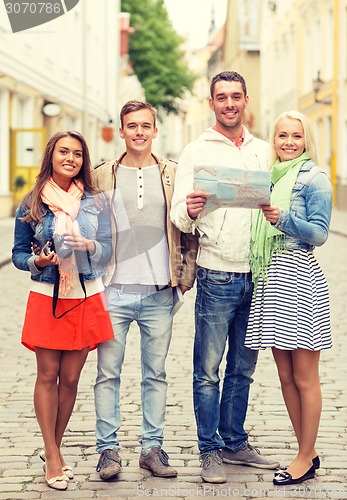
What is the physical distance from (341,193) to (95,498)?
27.2m

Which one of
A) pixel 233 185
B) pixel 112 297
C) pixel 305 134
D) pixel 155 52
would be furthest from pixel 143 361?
pixel 155 52

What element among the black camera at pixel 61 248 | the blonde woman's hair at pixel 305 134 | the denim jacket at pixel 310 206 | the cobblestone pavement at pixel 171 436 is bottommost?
the cobblestone pavement at pixel 171 436

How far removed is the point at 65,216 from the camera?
446 centimetres

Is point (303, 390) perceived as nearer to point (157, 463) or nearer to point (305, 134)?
point (157, 463)

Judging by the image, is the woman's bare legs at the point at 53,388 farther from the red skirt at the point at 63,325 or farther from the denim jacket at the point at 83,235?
the denim jacket at the point at 83,235

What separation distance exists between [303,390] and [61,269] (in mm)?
1264

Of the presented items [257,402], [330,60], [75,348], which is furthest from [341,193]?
[75,348]

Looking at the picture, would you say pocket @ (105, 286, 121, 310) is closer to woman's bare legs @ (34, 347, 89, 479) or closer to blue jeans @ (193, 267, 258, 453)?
woman's bare legs @ (34, 347, 89, 479)

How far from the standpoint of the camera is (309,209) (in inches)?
178

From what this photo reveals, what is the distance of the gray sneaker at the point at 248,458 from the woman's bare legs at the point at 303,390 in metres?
0.22

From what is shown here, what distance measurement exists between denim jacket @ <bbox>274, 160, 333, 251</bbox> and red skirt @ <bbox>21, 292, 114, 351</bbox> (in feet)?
3.15

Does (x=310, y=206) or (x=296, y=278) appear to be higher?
(x=310, y=206)

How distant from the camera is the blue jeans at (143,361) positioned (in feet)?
15.4

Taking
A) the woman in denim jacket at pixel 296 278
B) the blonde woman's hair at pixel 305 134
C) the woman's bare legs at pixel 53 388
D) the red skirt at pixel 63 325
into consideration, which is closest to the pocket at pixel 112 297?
the red skirt at pixel 63 325
